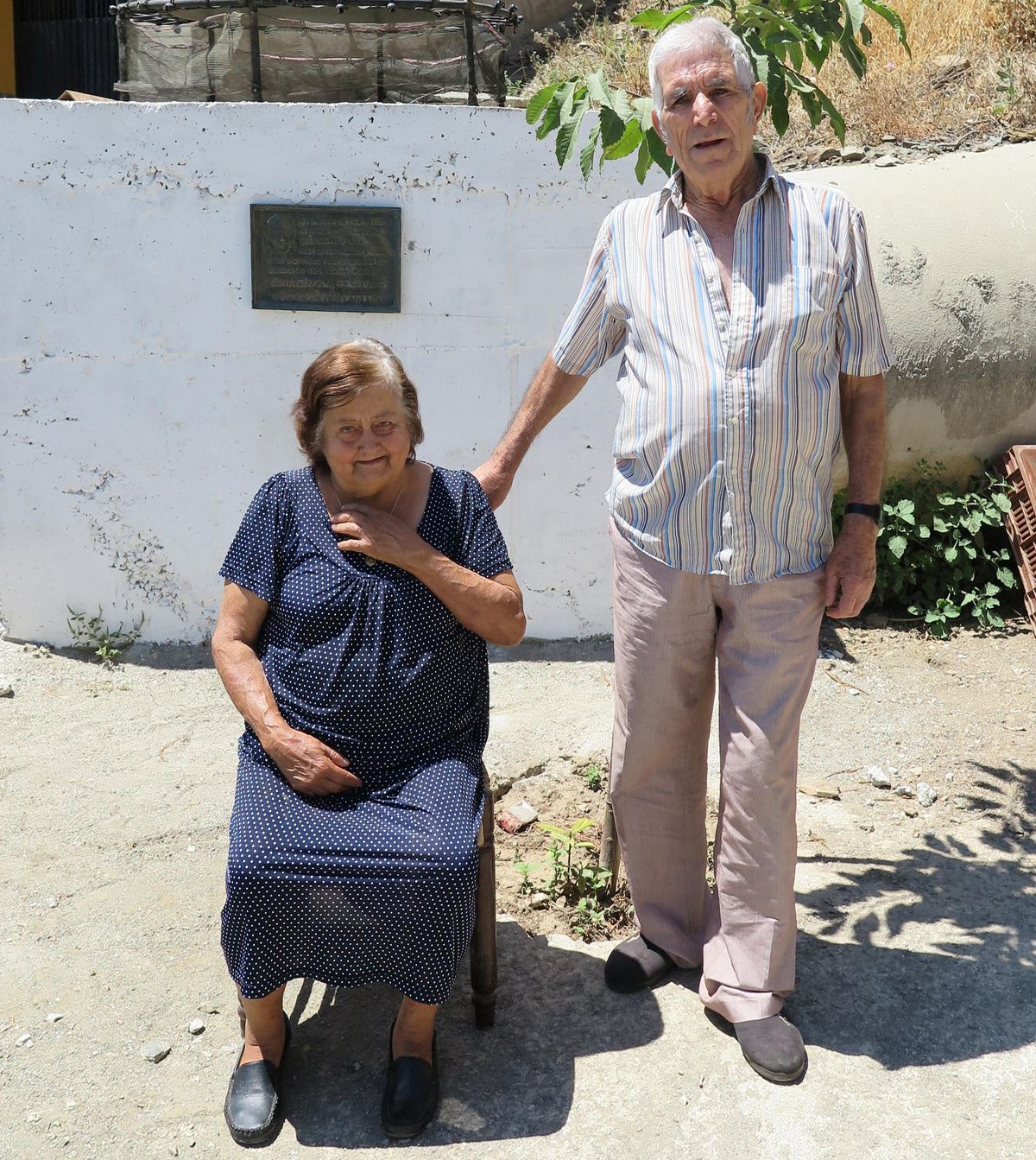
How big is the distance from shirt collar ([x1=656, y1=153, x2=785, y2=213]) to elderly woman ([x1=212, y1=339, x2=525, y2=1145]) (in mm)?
693

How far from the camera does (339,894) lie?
234cm

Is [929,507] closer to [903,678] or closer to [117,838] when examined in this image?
[903,678]

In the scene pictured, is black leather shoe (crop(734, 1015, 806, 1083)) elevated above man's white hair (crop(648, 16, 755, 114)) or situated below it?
below

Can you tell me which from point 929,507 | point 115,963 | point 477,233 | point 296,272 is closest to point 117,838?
point 115,963

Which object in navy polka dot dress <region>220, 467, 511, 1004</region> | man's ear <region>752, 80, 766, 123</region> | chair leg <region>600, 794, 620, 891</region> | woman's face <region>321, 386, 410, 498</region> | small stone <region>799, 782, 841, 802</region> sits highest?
man's ear <region>752, 80, 766, 123</region>

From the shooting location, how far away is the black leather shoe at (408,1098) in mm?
2398

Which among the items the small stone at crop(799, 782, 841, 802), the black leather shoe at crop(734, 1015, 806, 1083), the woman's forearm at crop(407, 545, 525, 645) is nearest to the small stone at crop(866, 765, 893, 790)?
the small stone at crop(799, 782, 841, 802)

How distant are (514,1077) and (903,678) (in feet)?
8.65

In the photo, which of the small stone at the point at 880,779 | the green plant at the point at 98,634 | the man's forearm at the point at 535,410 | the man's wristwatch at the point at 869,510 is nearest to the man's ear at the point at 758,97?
the man's forearm at the point at 535,410

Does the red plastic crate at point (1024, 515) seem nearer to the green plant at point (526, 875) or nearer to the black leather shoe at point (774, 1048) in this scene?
the green plant at point (526, 875)

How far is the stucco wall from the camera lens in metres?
4.25

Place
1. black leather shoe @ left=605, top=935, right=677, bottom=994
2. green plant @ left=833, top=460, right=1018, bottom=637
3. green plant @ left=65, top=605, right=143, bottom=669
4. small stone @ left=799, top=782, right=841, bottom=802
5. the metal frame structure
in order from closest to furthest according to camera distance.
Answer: black leather shoe @ left=605, top=935, right=677, bottom=994
small stone @ left=799, top=782, right=841, bottom=802
the metal frame structure
green plant @ left=65, top=605, right=143, bottom=669
green plant @ left=833, top=460, right=1018, bottom=637

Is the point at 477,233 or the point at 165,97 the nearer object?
the point at 477,233

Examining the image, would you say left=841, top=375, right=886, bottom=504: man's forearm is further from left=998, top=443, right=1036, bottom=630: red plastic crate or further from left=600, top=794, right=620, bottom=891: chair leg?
left=998, top=443, right=1036, bottom=630: red plastic crate
